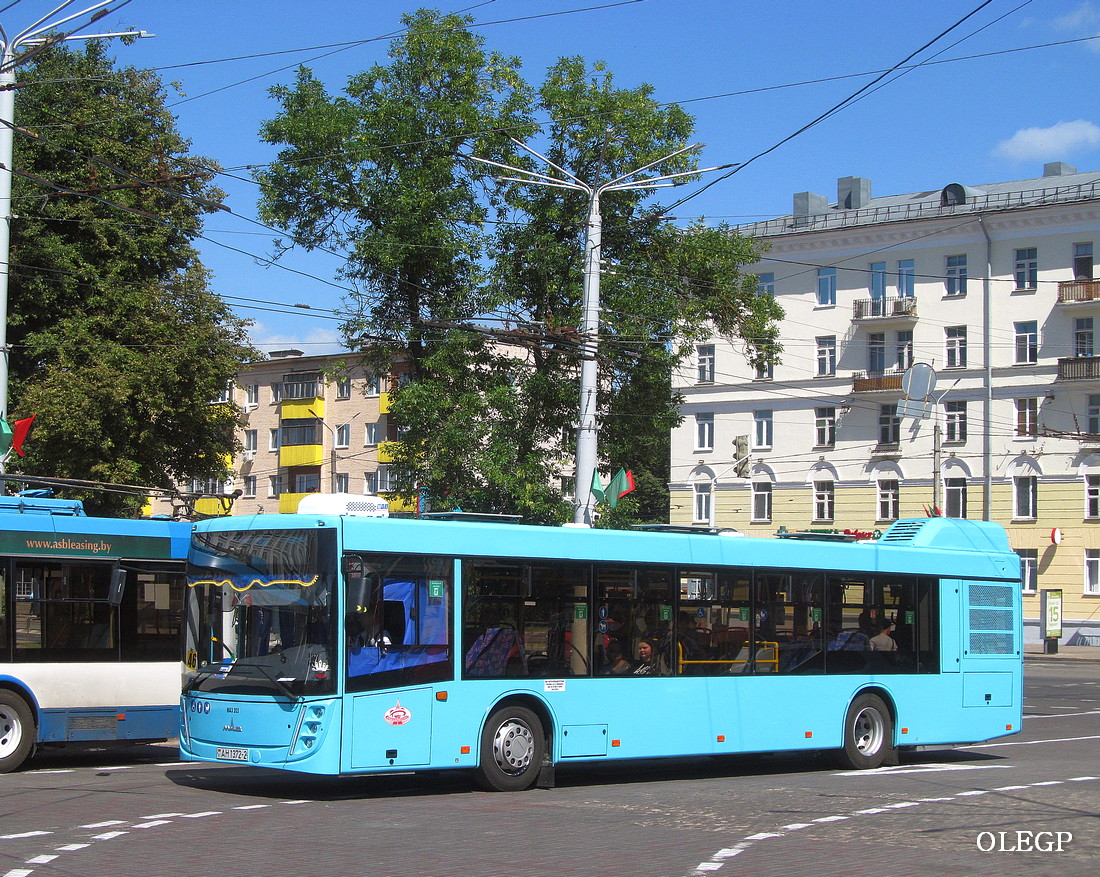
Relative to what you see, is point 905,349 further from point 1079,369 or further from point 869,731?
point 869,731

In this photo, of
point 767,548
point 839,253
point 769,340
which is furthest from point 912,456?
point 767,548

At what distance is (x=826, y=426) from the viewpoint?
5641cm

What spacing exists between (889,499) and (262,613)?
45.3 metres

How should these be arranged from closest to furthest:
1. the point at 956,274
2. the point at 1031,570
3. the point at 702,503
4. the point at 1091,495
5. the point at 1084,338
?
the point at 1091,495, the point at 1084,338, the point at 1031,570, the point at 956,274, the point at 702,503

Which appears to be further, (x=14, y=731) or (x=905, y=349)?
(x=905, y=349)

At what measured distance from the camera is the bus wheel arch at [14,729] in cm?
1422

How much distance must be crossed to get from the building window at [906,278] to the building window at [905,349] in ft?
5.14

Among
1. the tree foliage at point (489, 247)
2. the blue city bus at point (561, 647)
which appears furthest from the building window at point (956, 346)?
the blue city bus at point (561, 647)

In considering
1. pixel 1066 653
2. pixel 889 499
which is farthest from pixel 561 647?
pixel 889 499

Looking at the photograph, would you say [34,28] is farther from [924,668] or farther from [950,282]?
[950,282]

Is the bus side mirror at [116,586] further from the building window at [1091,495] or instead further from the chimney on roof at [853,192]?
the chimney on roof at [853,192]

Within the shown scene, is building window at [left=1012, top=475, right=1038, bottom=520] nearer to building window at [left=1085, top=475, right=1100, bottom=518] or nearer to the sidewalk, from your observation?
building window at [left=1085, top=475, right=1100, bottom=518]

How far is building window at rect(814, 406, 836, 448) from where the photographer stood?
56.2 meters

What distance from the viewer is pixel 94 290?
93.0ft
